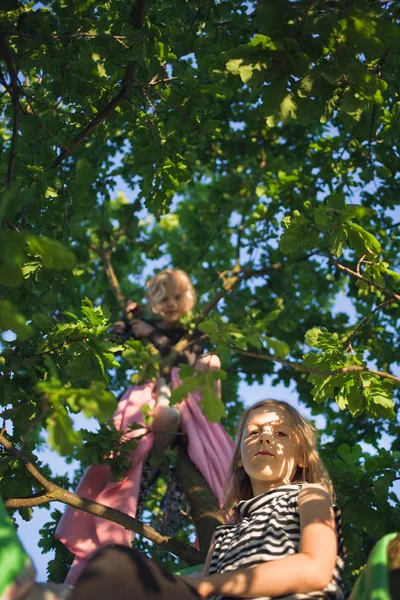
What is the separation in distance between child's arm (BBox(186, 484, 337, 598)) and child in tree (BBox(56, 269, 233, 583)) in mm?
1638

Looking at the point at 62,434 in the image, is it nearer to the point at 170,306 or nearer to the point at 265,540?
the point at 265,540

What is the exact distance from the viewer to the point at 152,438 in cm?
551

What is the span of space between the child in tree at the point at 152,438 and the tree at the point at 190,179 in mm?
238

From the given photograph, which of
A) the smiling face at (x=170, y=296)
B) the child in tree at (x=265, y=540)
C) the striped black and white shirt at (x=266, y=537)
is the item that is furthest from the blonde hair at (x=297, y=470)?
the smiling face at (x=170, y=296)

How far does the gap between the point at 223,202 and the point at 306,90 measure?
5.70 m

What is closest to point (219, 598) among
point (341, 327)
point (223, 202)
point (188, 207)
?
point (341, 327)

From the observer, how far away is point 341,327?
27.3 ft

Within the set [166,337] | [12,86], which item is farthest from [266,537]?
[166,337]

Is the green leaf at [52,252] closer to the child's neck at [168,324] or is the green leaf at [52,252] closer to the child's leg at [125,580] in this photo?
the child's leg at [125,580]

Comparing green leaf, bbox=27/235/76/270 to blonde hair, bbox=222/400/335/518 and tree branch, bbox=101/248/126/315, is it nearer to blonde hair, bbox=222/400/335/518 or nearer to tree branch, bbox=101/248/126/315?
blonde hair, bbox=222/400/335/518

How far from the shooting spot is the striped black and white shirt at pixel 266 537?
302cm

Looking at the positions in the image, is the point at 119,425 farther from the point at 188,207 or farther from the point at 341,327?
the point at 188,207

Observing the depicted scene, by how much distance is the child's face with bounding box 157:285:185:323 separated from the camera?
6.83 metres

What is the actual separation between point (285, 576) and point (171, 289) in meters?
4.37
